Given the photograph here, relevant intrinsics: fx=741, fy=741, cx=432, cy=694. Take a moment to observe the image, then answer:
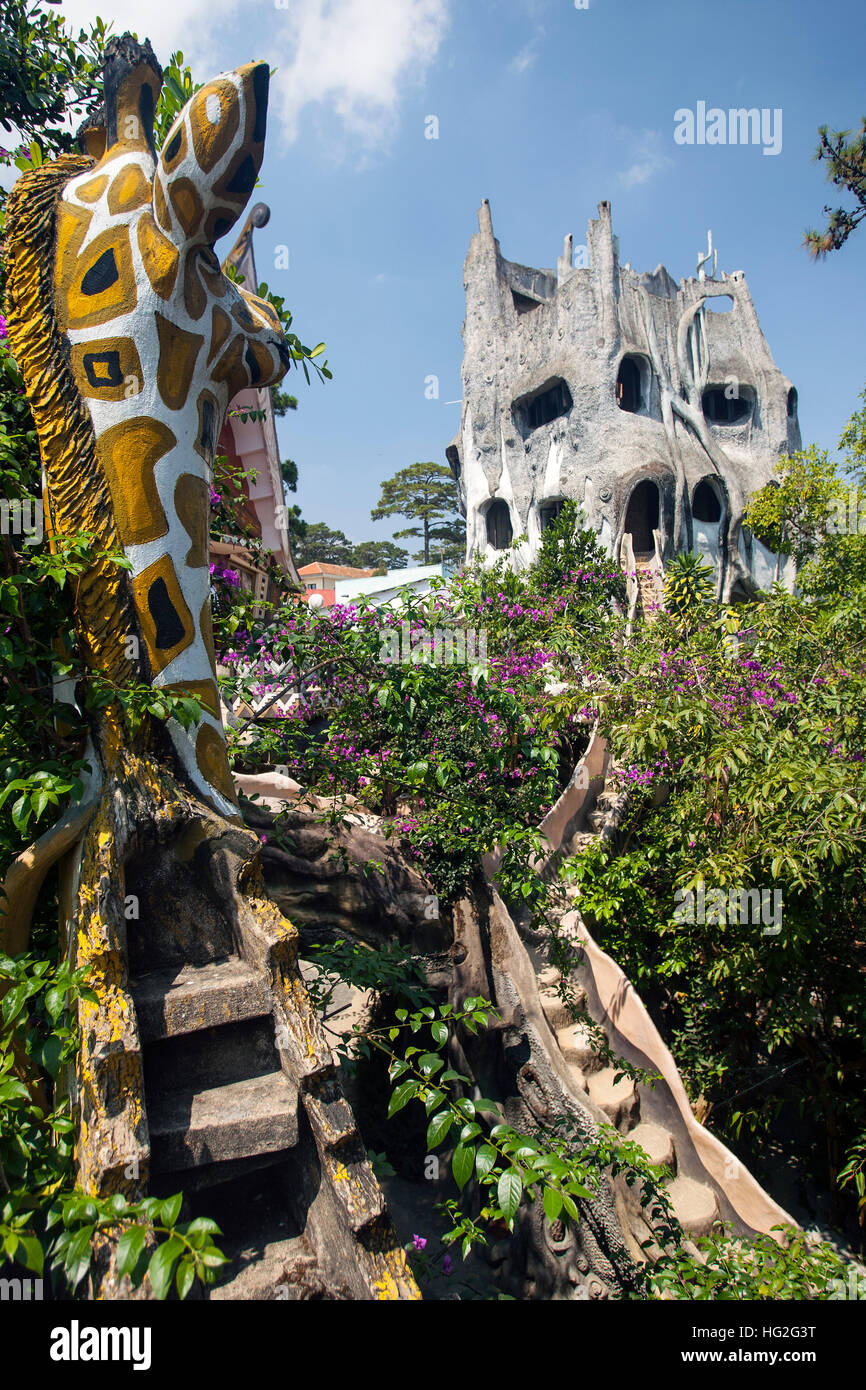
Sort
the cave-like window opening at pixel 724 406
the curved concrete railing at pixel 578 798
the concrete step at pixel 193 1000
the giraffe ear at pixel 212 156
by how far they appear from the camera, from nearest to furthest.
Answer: the concrete step at pixel 193 1000, the giraffe ear at pixel 212 156, the curved concrete railing at pixel 578 798, the cave-like window opening at pixel 724 406

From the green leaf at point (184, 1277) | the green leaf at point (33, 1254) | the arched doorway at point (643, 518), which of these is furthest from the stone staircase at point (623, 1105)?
the arched doorway at point (643, 518)

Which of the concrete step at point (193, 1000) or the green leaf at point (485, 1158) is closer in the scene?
the green leaf at point (485, 1158)

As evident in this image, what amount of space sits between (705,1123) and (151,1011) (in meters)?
5.09

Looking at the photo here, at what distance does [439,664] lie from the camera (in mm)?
4141

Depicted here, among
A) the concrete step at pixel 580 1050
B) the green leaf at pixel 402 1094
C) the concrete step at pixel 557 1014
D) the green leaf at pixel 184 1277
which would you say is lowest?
the concrete step at pixel 580 1050

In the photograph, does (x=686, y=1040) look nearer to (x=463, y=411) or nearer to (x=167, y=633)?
(x=167, y=633)

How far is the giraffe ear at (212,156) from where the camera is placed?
2709 millimetres

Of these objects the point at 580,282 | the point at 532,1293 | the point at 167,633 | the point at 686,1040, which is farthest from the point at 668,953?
the point at 580,282

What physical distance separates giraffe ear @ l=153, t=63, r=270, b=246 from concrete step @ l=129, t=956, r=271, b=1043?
9.19 feet

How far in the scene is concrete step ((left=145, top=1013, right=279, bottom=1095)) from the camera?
249cm

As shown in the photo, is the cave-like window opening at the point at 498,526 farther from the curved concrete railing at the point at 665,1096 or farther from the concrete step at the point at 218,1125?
the concrete step at the point at 218,1125

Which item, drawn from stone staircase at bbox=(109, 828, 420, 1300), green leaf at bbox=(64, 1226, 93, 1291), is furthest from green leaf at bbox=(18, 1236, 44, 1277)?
stone staircase at bbox=(109, 828, 420, 1300)

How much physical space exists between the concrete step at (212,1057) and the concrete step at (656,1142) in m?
3.81

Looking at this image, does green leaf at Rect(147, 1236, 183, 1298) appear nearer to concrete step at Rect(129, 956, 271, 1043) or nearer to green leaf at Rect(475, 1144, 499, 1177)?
green leaf at Rect(475, 1144, 499, 1177)
